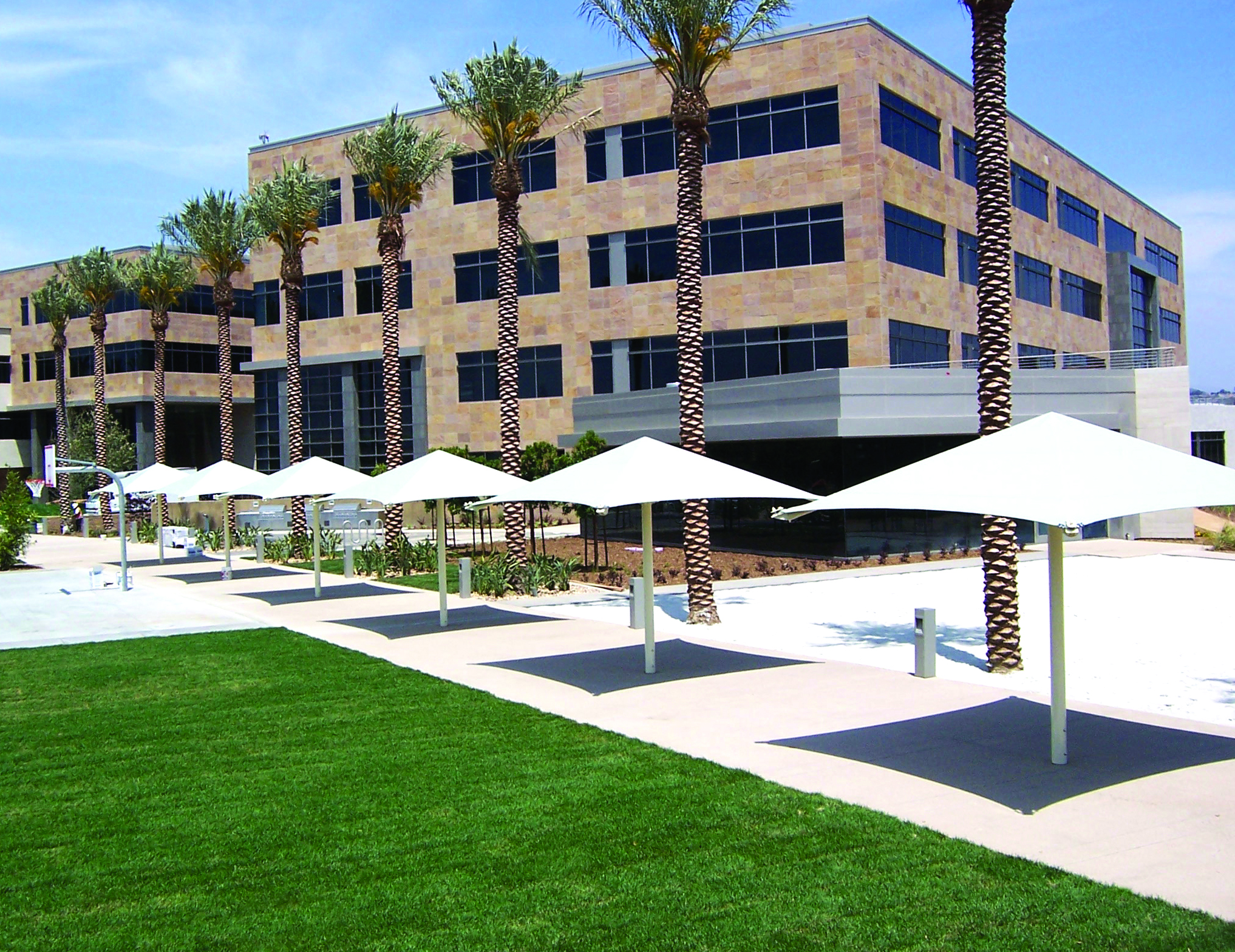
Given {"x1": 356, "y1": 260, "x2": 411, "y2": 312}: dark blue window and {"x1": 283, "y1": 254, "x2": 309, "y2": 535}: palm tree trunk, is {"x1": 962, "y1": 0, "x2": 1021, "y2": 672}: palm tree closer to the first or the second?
{"x1": 283, "y1": 254, "x2": 309, "y2": 535}: palm tree trunk

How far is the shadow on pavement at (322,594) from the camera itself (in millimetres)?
23672

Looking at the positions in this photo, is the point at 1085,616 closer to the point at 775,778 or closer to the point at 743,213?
the point at 775,778

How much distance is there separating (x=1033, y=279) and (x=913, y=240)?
1105 cm

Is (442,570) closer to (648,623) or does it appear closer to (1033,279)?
(648,623)

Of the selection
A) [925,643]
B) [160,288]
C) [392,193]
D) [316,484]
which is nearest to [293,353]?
[392,193]

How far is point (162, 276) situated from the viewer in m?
50.4

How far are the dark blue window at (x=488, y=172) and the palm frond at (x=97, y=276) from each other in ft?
59.8

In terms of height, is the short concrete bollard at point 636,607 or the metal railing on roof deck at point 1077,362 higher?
the metal railing on roof deck at point 1077,362

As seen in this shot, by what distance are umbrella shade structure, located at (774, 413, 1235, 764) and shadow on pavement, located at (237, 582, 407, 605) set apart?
15918mm

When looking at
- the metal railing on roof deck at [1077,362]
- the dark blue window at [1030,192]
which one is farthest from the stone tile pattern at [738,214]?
the metal railing on roof deck at [1077,362]

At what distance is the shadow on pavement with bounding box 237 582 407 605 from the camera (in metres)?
23.7

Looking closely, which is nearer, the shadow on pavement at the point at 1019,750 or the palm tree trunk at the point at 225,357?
the shadow on pavement at the point at 1019,750

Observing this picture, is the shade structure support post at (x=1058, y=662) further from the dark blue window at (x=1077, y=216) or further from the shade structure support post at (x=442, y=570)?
the dark blue window at (x=1077, y=216)

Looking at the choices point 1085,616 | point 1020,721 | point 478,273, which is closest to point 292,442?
point 478,273
